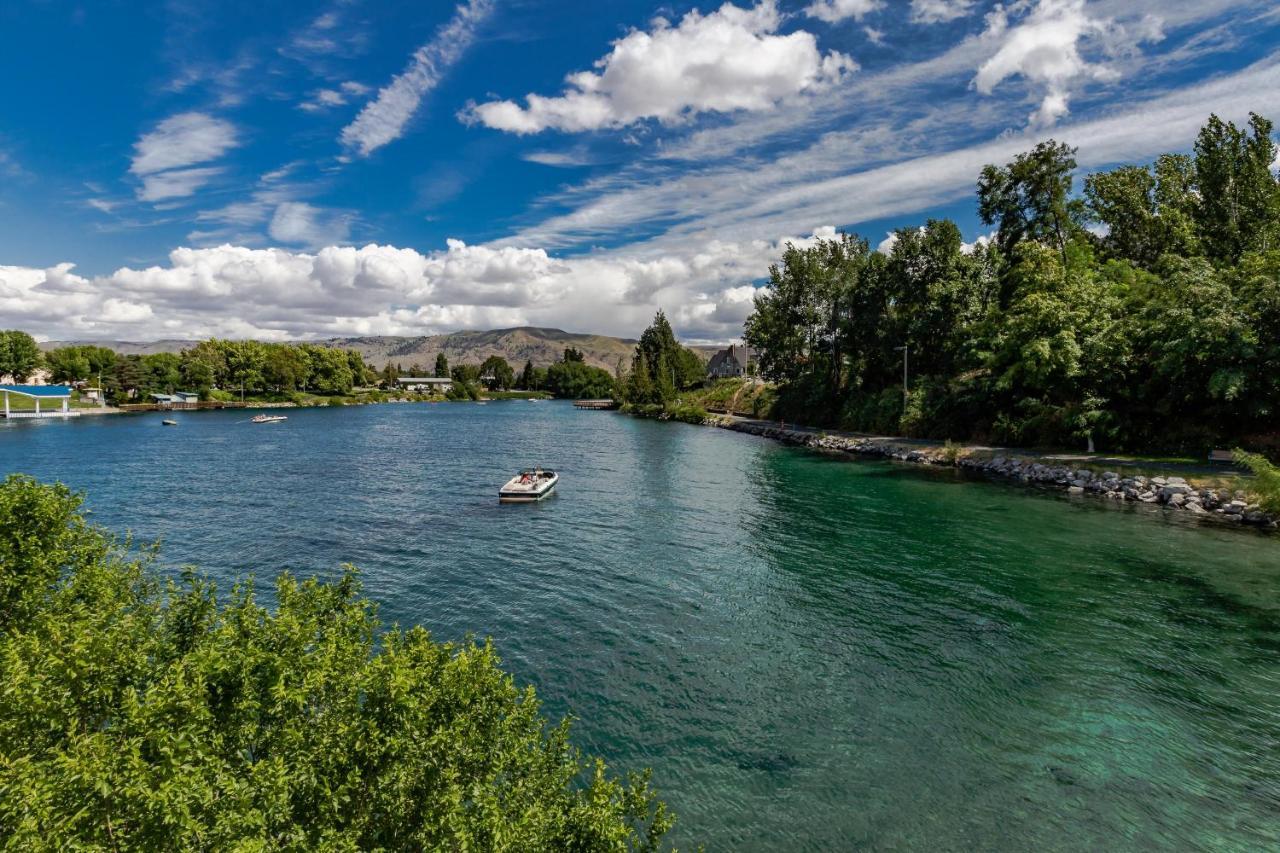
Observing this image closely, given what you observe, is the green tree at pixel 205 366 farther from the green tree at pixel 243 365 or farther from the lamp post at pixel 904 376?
the lamp post at pixel 904 376

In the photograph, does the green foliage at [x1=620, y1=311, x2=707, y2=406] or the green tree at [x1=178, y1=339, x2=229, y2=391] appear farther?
the green tree at [x1=178, y1=339, x2=229, y2=391]

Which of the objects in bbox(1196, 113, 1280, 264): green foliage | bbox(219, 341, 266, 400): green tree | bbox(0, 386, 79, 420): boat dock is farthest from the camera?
bbox(219, 341, 266, 400): green tree

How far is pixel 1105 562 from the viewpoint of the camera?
2820 cm

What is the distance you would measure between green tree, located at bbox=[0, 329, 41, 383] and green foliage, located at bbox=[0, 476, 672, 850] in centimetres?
18919

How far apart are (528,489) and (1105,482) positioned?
1629 inches

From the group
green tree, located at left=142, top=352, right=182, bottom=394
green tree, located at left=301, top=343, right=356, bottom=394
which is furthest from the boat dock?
green tree, located at left=301, top=343, right=356, bottom=394

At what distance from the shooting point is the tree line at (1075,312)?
139 ft

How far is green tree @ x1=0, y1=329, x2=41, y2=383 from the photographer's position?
13938 cm

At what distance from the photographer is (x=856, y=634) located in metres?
21.5

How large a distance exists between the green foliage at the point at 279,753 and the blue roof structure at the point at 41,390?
171 metres

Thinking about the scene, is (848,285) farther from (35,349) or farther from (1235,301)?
(35,349)

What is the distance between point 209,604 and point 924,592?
2472 cm

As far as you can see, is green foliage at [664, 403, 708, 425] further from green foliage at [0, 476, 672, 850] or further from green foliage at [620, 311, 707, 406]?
green foliage at [0, 476, 672, 850]

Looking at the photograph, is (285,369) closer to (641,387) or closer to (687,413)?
(641,387)
